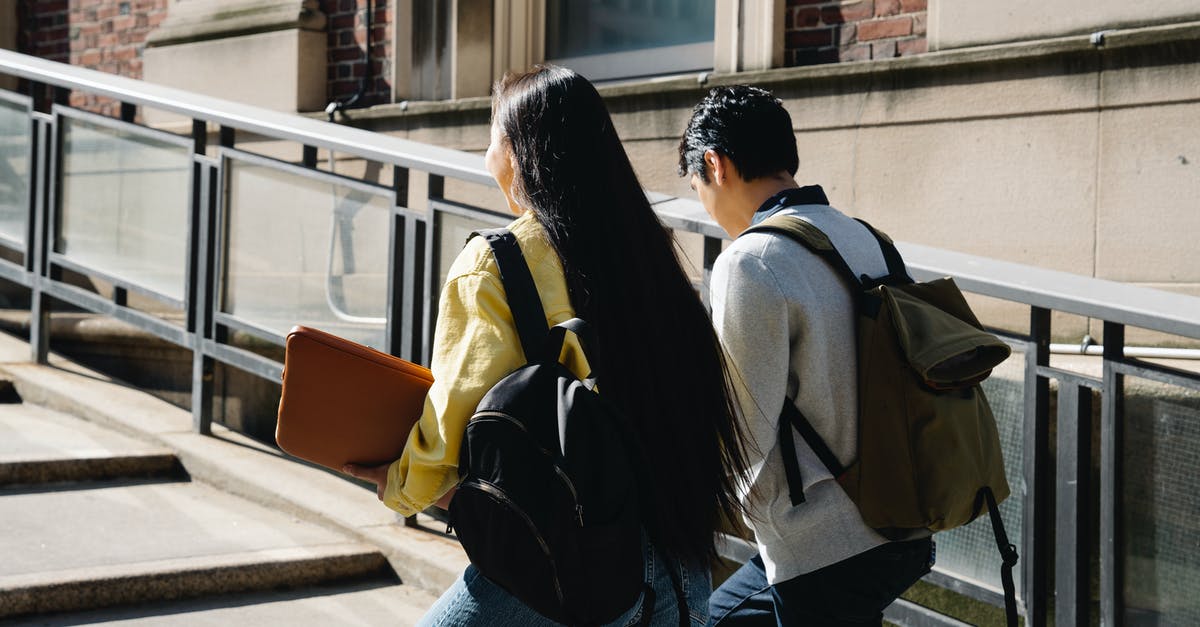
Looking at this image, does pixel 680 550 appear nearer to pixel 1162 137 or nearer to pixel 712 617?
pixel 712 617

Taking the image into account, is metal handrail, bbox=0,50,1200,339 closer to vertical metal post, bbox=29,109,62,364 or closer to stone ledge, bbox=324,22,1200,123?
vertical metal post, bbox=29,109,62,364

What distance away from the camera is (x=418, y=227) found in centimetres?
442

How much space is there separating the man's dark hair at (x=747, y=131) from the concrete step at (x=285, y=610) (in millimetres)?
2077

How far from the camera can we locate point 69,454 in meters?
4.58

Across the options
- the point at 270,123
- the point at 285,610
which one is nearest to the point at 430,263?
the point at 270,123

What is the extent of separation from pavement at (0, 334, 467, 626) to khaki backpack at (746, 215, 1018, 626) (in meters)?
2.08

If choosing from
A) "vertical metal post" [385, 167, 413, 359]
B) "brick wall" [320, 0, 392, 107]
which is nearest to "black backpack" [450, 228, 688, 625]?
"vertical metal post" [385, 167, 413, 359]

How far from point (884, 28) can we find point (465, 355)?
4.00 metres

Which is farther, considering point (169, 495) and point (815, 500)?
point (169, 495)

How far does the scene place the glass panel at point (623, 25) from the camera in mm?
6438

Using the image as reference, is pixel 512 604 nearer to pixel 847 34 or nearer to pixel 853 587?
pixel 853 587

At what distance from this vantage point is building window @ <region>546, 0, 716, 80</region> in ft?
21.1

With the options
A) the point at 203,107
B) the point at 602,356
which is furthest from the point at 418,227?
the point at 602,356

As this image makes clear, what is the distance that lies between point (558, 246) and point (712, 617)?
0.88 metres
